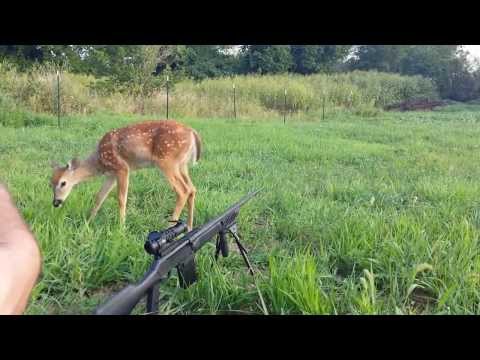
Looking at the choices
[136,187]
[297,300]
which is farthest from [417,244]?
[136,187]

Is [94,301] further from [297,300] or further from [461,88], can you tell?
[461,88]

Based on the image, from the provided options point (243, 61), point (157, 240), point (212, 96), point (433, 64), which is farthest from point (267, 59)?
point (157, 240)

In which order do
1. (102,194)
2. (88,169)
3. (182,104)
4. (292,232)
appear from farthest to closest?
(182,104) → (88,169) → (102,194) → (292,232)

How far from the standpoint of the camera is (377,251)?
2.71m

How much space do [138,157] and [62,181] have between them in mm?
662

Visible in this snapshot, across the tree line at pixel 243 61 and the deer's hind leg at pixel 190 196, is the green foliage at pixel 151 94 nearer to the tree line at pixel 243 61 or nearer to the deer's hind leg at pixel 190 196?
the tree line at pixel 243 61

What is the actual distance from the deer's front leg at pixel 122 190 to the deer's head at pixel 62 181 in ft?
1.29

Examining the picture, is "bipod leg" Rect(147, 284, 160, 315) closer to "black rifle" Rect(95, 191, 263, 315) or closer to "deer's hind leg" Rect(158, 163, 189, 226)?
"black rifle" Rect(95, 191, 263, 315)

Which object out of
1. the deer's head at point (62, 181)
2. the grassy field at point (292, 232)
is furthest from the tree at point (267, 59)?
the deer's head at point (62, 181)

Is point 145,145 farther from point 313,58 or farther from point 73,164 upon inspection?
point 313,58

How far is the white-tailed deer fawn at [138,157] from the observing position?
3551 millimetres

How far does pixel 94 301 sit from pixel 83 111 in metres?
7.94

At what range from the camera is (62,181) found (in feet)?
11.4

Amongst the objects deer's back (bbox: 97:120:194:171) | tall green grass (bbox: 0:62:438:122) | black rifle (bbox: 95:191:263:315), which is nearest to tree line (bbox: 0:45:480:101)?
tall green grass (bbox: 0:62:438:122)
